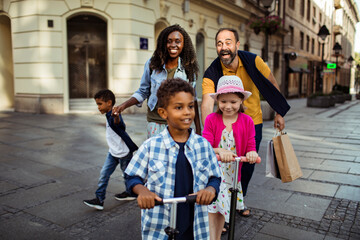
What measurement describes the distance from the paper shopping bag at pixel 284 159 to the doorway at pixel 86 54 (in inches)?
455

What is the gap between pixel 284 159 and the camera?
2859 mm

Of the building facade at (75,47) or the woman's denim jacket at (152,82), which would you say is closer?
the woman's denim jacket at (152,82)

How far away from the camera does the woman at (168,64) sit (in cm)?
331

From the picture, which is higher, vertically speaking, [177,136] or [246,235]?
[177,136]

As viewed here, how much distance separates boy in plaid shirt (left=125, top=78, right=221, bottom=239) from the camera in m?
1.96

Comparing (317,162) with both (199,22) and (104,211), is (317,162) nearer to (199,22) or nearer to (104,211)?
(104,211)

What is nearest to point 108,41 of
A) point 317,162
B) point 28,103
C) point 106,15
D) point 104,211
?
point 106,15

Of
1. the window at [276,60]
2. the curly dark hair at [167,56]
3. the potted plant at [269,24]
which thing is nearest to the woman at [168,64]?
the curly dark hair at [167,56]

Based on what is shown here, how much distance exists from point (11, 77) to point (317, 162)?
43.0 ft

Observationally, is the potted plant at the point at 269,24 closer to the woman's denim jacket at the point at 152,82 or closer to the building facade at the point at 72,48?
the building facade at the point at 72,48

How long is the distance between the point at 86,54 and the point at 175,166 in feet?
40.8

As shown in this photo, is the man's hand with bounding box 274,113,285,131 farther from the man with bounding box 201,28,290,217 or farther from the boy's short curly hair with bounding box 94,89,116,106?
the boy's short curly hair with bounding box 94,89,116,106

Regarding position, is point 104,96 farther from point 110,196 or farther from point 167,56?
point 110,196

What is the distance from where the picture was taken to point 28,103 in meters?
12.5
